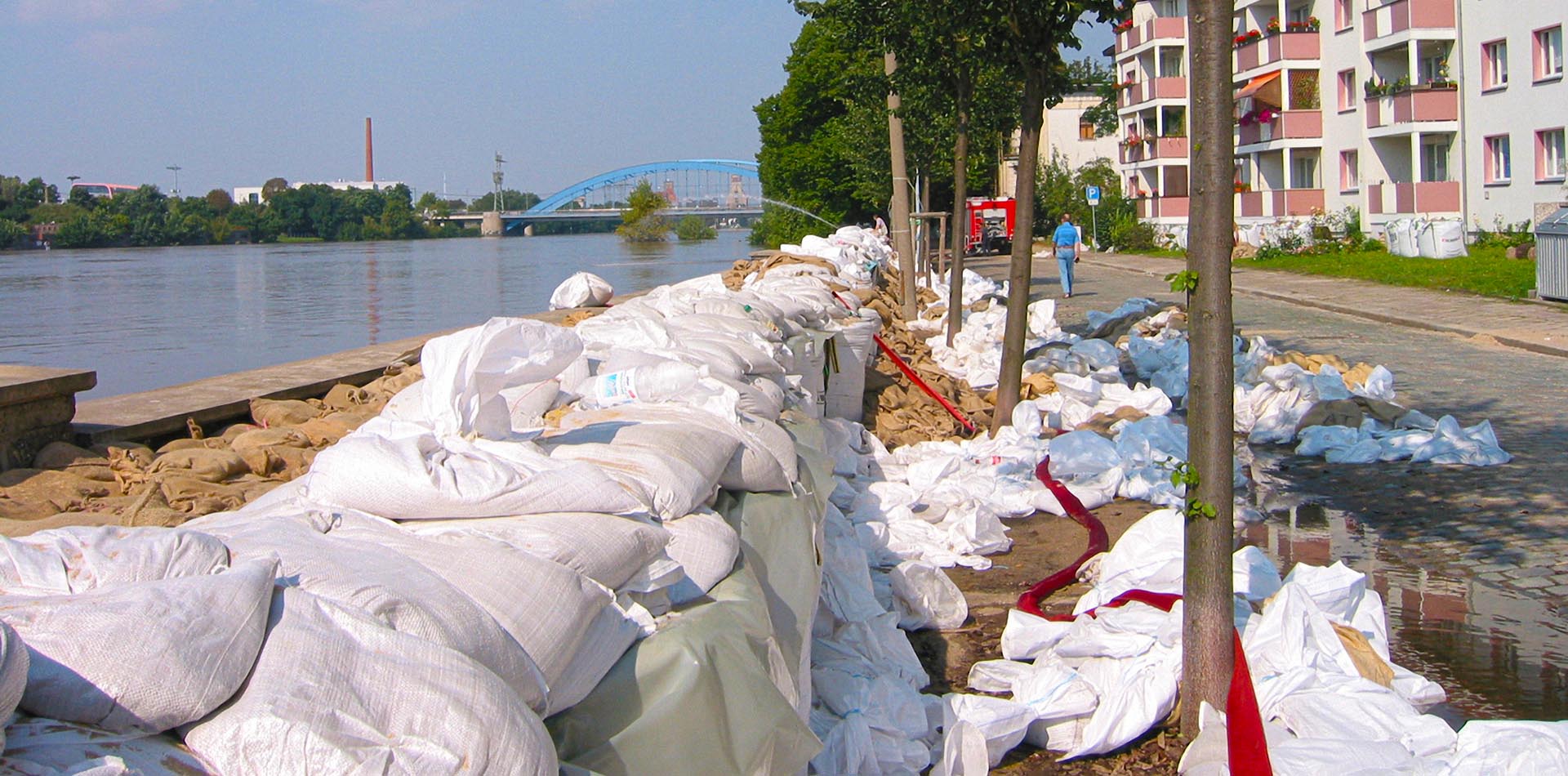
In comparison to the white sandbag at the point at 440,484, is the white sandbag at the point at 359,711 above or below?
below

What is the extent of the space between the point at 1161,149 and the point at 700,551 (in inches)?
1877

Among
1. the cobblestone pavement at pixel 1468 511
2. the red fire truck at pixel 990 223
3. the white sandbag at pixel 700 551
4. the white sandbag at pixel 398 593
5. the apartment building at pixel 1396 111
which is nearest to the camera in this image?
the white sandbag at pixel 398 593

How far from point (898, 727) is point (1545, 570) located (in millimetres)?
3419

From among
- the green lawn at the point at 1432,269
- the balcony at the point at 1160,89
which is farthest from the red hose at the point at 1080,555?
the balcony at the point at 1160,89

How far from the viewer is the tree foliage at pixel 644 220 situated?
99.8 m

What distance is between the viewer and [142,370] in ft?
45.7

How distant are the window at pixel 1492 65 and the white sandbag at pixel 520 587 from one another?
3213 centimetres

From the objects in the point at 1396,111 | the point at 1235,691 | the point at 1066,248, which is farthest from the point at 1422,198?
the point at 1235,691

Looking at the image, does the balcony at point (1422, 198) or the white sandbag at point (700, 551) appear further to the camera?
the balcony at point (1422, 198)

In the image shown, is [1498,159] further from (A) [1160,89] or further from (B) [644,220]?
(B) [644,220]

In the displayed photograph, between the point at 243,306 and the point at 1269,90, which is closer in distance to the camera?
the point at 243,306

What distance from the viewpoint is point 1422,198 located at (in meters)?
30.8

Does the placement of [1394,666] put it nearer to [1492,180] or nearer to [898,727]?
[898,727]

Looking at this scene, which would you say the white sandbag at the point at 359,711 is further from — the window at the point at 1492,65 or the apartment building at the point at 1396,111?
the window at the point at 1492,65
